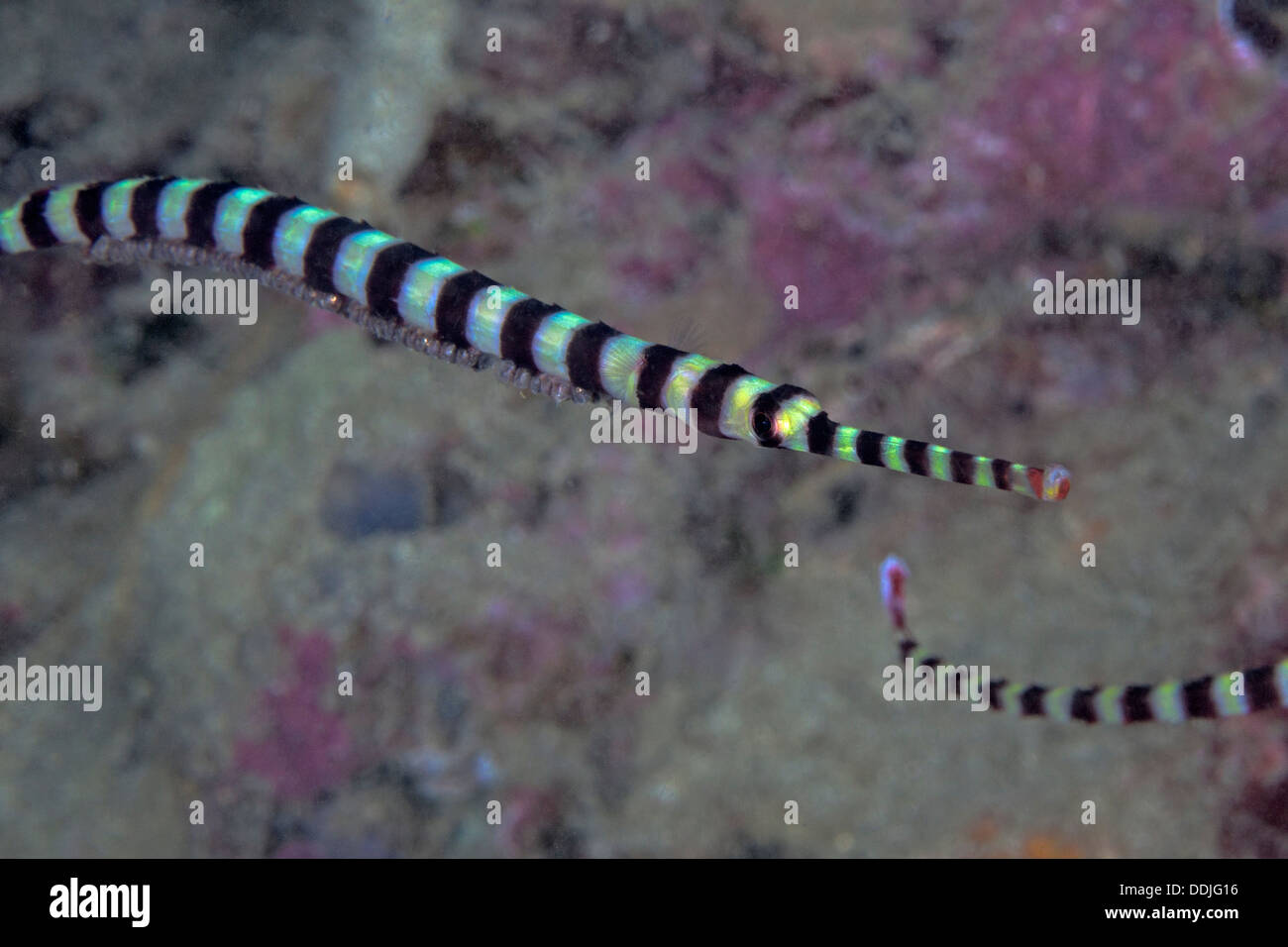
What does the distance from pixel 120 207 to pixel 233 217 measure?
53cm

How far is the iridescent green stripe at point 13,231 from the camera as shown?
336 centimetres

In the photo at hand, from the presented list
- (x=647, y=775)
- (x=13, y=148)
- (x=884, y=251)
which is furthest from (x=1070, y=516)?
(x=13, y=148)

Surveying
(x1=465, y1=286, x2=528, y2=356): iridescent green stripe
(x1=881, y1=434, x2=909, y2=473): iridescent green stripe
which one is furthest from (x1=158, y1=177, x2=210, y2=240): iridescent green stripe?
(x1=881, y1=434, x2=909, y2=473): iridescent green stripe

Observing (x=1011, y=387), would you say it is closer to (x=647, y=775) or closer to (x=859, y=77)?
(x=859, y=77)

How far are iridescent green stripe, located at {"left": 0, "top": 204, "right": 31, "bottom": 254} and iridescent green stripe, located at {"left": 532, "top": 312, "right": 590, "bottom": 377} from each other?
225 centimetres

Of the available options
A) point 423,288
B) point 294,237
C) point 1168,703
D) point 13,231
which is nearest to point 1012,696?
point 1168,703

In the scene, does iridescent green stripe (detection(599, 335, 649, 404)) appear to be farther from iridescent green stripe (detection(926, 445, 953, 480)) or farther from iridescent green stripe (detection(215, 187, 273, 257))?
iridescent green stripe (detection(215, 187, 273, 257))

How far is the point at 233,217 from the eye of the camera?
2896 mm

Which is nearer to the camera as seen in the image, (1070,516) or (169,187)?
(169,187)

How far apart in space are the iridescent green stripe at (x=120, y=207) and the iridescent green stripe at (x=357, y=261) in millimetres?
927

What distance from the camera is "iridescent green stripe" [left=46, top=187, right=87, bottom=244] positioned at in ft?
10.6
